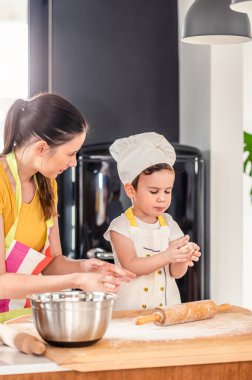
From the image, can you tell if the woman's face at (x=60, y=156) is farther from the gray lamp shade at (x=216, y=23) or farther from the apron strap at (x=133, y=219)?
the gray lamp shade at (x=216, y=23)

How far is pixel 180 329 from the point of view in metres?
2.37

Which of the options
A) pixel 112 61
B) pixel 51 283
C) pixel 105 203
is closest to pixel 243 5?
pixel 51 283

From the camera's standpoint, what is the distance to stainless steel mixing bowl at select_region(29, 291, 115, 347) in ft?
6.75

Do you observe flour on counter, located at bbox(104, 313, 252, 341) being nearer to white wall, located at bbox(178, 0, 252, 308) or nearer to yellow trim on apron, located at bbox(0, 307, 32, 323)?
yellow trim on apron, located at bbox(0, 307, 32, 323)

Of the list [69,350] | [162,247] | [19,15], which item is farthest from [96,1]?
[69,350]

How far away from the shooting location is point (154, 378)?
204cm

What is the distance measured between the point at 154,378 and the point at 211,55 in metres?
2.67

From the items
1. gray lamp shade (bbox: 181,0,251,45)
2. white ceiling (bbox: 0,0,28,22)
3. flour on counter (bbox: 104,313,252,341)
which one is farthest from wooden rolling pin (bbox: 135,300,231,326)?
white ceiling (bbox: 0,0,28,22)

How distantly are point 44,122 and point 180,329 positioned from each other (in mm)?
796

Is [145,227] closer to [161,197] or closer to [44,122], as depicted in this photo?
[161,197]

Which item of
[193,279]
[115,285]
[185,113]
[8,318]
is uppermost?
[185,113]

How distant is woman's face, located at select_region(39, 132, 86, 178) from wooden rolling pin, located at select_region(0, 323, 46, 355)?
0.68 meters

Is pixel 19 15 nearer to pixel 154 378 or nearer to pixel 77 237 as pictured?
pixel 77 237

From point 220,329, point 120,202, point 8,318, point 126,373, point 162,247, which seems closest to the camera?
point 126,373
